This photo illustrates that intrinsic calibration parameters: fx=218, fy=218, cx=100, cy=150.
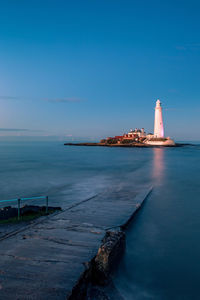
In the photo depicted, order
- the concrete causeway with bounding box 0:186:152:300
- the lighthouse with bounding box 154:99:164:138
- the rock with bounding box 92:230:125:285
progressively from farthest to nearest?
1. the lighthouse with bounding box 154:99:164:138
2. the rock with bounding box 92:230:125:285
3. the concrete causeway with bounding box 0:186:152:300

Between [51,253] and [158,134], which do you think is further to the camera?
[158,134]

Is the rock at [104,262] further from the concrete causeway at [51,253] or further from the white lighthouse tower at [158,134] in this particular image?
the white lighthouse tower at [158,134]

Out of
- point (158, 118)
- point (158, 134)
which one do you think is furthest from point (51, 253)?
point (158, 134)

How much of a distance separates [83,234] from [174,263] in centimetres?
245

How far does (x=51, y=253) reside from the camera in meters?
4.22

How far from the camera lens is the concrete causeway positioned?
124 inches

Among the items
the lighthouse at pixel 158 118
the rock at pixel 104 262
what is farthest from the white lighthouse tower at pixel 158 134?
the rock at pixel 104 262

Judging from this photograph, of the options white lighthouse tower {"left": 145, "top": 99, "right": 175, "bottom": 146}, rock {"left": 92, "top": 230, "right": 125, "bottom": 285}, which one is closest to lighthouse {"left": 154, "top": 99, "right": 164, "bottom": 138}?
white lighthouse tower {"left": 145, "top": 99, "right": 175, "bottom": 146}

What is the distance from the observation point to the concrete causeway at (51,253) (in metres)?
3.16

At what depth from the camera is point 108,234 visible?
197 inches

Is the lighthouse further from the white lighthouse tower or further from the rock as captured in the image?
the rock

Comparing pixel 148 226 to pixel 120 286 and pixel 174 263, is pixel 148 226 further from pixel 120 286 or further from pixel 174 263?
pixel 120 286

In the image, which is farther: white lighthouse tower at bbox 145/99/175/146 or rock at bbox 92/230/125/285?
white lighthouse tower at bbox 145/99/175/146

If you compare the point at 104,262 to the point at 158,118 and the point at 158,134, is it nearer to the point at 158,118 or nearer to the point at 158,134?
the point at 158,118
